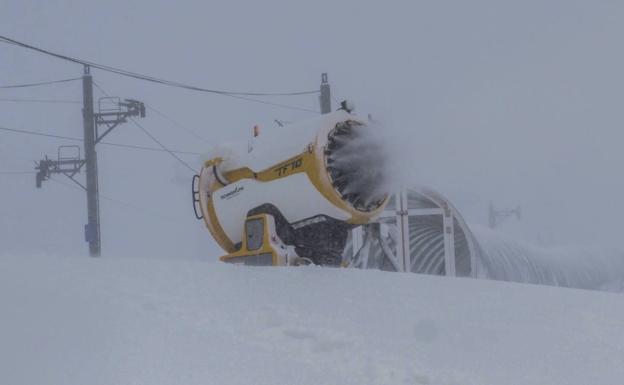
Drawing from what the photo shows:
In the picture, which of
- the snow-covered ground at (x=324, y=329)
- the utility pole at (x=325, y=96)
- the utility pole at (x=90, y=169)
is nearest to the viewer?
the snow-covered ground at (x=324, y=329)

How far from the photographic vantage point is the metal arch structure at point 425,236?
37.0 feet

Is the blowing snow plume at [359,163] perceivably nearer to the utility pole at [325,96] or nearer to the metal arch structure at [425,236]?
the metal arch structure at [425,236]

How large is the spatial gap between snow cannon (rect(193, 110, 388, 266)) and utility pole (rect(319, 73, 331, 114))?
35.1ft

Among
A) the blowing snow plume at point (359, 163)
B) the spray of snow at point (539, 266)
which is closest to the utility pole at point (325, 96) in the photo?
the spray of snow at point (539, 266)

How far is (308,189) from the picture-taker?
6.52 metres

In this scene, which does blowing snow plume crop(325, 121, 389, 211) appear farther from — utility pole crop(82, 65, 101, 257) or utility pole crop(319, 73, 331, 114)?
utility pole crop(82, 65, 101, 257)

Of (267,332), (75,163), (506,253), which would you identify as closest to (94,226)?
(75,163)

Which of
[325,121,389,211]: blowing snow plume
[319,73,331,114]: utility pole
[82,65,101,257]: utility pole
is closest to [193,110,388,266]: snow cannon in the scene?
[325,121,389,211]: blowing snow plume

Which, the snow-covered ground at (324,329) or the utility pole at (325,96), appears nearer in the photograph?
the snow-covered ground at (324,329)

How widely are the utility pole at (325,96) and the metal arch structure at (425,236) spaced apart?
5738mm

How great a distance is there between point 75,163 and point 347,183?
18253 mm

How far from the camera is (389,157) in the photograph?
665cm

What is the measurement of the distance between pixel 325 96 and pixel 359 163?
1173 centimetres

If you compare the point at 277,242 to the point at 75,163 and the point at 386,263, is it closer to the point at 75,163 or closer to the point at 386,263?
the point at 386,263
